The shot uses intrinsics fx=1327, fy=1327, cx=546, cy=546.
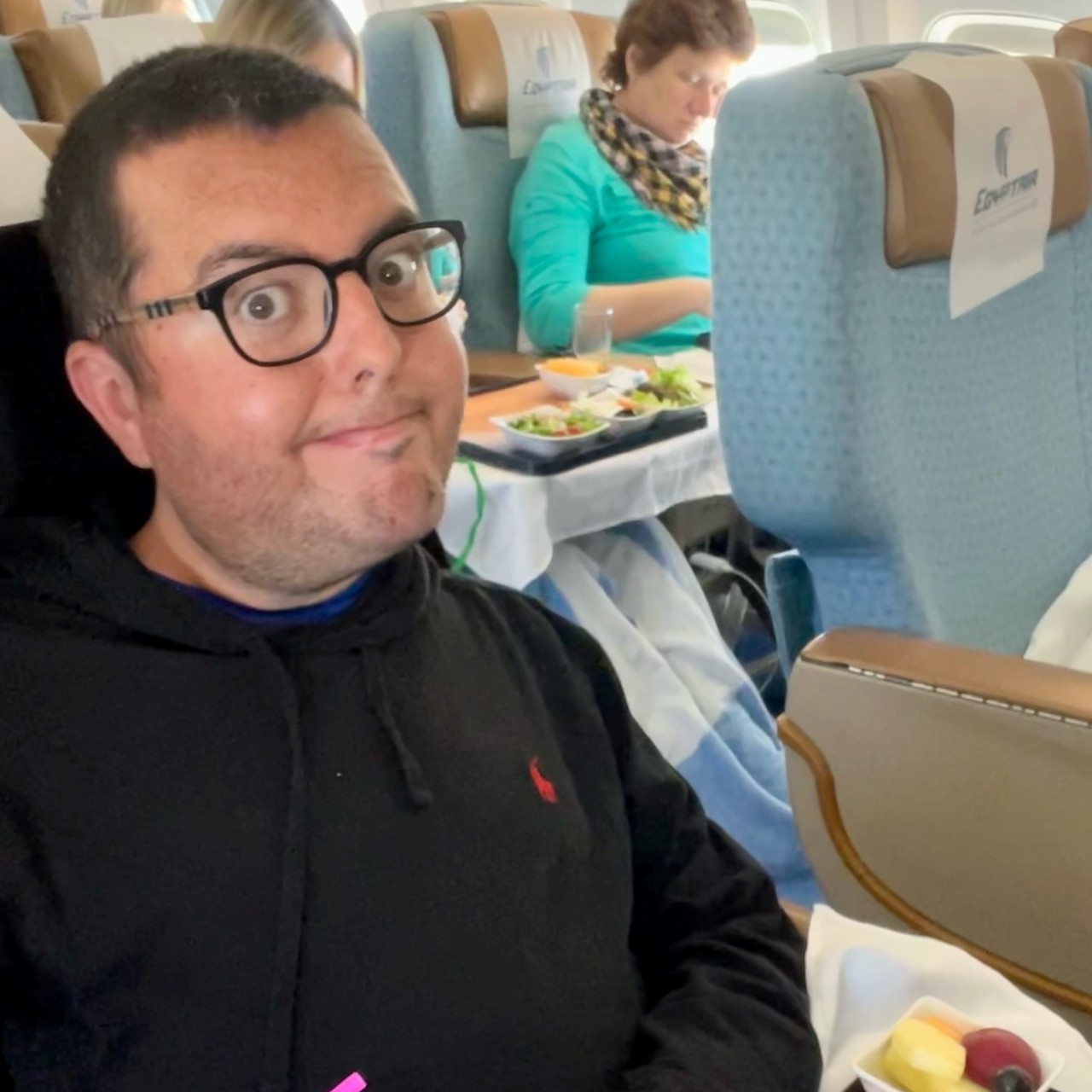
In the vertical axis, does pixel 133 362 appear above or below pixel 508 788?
above

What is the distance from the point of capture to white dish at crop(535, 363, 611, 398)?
6.12 ft

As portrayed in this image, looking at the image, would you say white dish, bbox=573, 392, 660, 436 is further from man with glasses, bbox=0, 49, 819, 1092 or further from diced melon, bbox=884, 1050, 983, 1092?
diced melon, bbox=884, 1050, 983, 1092

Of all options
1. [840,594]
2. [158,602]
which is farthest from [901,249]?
[158,602]

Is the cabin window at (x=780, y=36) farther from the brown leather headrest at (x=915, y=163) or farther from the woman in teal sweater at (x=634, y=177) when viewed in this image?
the brown leather headrest at (x=915, y=163)

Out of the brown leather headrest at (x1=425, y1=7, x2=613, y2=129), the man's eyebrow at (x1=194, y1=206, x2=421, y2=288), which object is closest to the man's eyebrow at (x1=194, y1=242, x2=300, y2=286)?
the man's eyebrow at (x1=194, y1=206, x2=421, y2=288)

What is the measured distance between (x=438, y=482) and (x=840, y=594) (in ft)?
2.17

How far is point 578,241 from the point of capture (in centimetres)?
243

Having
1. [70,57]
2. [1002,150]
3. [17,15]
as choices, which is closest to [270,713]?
[1002,150]

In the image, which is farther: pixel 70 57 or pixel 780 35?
pixel 780 35

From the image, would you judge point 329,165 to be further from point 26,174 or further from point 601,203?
point 601,203

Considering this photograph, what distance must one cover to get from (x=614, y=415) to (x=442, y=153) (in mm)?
966

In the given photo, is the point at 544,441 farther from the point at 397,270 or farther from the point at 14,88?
the point at 14,88

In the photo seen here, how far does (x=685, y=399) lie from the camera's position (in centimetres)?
183

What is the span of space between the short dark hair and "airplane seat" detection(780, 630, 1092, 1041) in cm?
71
